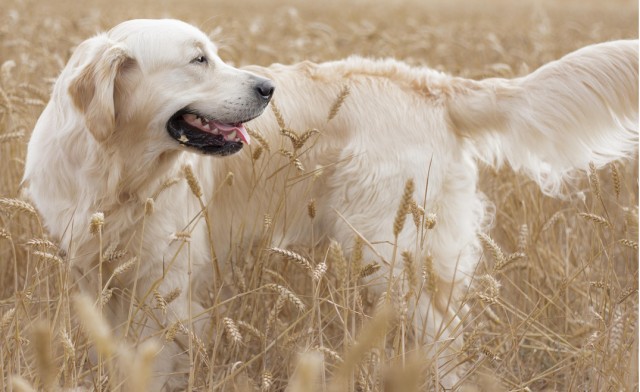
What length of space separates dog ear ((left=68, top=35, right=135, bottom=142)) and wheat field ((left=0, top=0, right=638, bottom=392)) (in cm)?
41

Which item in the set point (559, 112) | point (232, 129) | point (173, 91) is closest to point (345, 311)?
point (232, 129)

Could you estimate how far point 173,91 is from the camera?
8.51 feet

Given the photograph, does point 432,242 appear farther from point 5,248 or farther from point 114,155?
point 5,248

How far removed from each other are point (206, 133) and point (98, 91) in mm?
405

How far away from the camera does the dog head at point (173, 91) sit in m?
2.57

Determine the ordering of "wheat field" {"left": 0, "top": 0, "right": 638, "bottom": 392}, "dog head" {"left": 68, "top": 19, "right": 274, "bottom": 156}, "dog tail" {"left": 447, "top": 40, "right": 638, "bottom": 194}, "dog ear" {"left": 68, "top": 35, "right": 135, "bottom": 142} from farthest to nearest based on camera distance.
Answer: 1. "dog tail" {"left": 447, "top": 40, "right": 638, "bottom": 194}
2. "dog head" {"left": 68, "top": 19, "right": 274, "bottom": 156}
3. "dog ear" {"left": 68, "top": 35, "right": 135, "bottom": 142}
4. "wheat field" {"left": 0, "top": 0, "right": 638, "bottom": 392}

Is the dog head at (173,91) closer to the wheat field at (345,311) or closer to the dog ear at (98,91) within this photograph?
the dog ear at (98,91)

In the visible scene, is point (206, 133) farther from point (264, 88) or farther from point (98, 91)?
point (98, 91)

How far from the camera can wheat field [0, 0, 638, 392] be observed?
1.71 metres

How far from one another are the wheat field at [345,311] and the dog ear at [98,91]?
412 mm

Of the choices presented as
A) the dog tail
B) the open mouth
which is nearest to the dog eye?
the open mouth

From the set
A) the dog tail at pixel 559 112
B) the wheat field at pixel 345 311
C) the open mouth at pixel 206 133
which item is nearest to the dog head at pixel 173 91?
the open mouth at pixel 206 133

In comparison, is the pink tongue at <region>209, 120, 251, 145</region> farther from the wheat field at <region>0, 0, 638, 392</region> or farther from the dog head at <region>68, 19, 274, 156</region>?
the wheat field at <region>0, 0, 638, 392</region>

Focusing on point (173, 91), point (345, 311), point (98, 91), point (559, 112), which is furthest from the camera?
point (559, 112)
